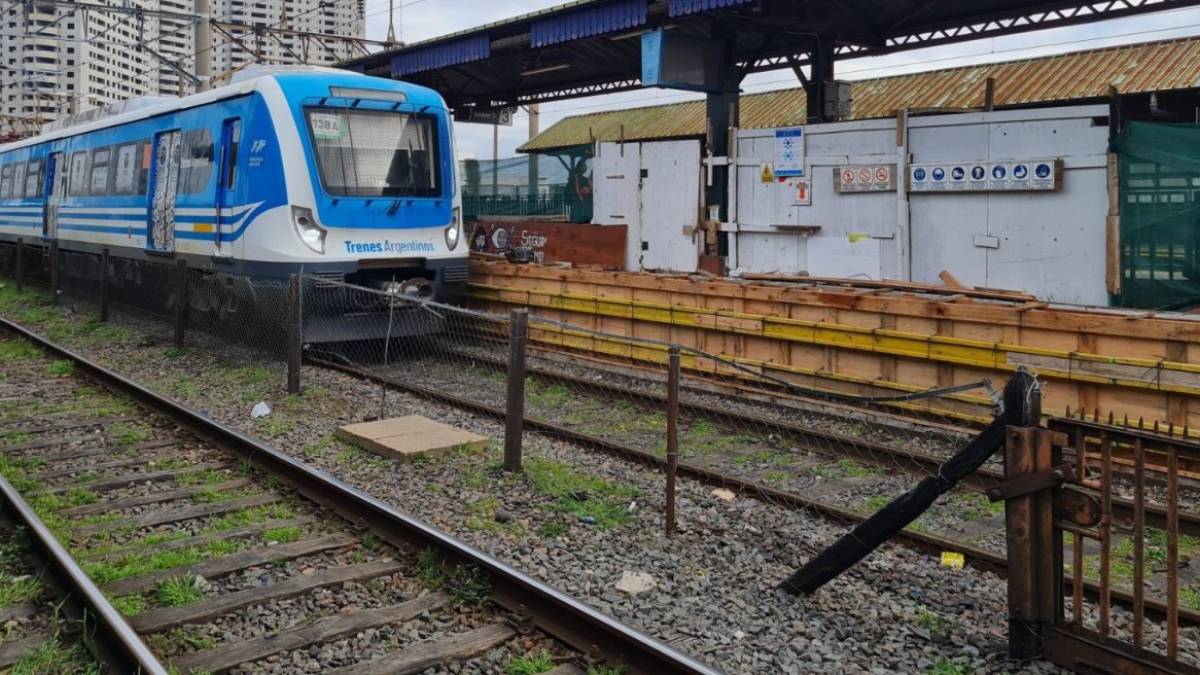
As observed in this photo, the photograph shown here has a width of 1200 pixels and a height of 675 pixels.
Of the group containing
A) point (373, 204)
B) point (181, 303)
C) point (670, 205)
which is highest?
point (670, 205)

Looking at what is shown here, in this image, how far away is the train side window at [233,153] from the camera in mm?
11977

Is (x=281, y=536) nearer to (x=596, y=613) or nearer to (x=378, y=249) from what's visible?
(x=596, y=613)

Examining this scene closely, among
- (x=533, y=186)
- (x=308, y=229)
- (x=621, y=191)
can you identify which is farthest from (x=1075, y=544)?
(x=533, y=186)

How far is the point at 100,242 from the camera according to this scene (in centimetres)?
1698

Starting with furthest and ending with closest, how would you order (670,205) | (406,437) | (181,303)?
(670,205) → (181,303) → (406,437)

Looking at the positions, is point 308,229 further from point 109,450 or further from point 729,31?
point 729,31

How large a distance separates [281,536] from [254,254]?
6496 millimetres

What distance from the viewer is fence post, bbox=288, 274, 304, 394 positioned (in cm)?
1012

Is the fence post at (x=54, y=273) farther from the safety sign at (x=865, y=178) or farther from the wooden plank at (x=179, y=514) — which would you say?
the wooden plank at (x=179, y=514)

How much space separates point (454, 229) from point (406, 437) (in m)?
5.53

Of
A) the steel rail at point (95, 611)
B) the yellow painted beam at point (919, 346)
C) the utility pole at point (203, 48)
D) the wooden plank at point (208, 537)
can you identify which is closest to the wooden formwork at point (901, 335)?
the yellow painted beam at point (919, 346)

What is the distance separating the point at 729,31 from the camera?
17.5m

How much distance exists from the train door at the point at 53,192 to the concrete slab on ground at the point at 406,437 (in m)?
13.8

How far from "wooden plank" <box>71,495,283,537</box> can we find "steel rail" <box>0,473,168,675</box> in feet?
0.98
